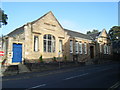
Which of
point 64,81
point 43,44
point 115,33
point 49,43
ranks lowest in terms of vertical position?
point 64,81

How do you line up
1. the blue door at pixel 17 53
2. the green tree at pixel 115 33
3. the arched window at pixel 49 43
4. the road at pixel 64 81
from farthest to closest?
1. the green tree at pixel 115 33
2. the arched window at pixel 49 43
3. the blue door at pixel 17 53
4. the road at pixel 64 81

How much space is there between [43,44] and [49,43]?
4.50 ft

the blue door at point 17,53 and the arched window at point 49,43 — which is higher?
the arched window at point 49,43

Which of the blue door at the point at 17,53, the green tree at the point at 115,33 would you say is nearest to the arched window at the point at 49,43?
the blue door at the point at 17,53

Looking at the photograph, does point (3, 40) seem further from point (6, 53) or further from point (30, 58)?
point (30, 58)

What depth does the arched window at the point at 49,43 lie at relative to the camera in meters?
20.8

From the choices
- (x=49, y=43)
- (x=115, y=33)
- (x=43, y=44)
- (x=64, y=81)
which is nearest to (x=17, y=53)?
(x=43, y=44)

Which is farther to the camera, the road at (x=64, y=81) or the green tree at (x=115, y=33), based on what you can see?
the green tree at (x=115, y=33)

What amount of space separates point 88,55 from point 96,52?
4000 mm

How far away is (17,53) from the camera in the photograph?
17156 millimetres

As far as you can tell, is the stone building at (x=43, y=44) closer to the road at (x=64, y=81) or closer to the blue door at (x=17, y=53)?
the blue door at (x=17, y=53)

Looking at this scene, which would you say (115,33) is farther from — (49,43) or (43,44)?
(43,44)

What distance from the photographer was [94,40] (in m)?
32.8

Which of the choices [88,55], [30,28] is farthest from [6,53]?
[88,55]
